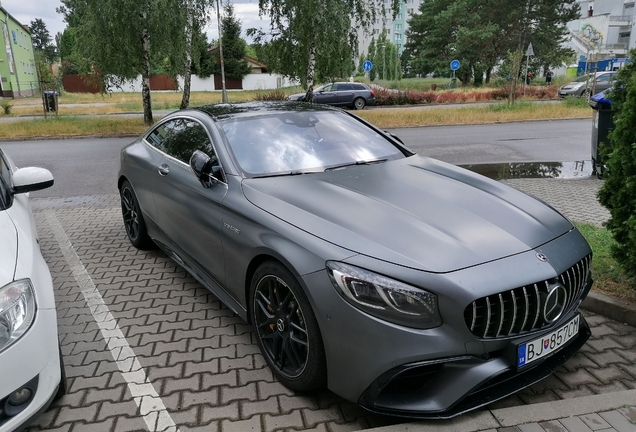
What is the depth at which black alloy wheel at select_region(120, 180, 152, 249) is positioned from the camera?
5.15 metres

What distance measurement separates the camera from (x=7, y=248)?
2.54 m

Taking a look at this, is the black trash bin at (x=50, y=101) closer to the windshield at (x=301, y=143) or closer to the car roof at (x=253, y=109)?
the car roof at (x=253, y=109)

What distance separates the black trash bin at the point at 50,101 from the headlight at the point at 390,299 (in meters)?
23.0

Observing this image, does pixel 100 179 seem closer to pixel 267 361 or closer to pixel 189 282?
pixel 189 282

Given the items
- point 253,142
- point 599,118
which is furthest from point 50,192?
point 599,118

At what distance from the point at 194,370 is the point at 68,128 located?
17028mm

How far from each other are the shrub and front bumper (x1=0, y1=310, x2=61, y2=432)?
139 inches

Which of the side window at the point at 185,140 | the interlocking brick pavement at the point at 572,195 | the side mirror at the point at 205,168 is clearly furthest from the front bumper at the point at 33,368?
the interlocking brick pavement at the point at 572,195

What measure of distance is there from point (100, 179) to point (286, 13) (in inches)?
467

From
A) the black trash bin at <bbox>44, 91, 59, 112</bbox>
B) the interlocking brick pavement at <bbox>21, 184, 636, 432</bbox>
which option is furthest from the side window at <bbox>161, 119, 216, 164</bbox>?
the black trash bin at <bbox>44, 91, 59, 112</bbox>

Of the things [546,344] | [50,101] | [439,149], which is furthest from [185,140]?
[50,101]

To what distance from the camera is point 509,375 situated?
95.4 inches

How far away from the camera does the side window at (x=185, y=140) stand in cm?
390

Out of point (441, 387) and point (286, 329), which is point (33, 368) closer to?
point (286, 329)
